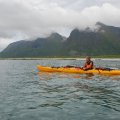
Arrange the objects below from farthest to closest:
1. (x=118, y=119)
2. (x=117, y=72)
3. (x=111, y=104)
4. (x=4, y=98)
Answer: (x=117, y=72) < (x=4, y=98) < (x=111, y=104) < (x=118, y=119)

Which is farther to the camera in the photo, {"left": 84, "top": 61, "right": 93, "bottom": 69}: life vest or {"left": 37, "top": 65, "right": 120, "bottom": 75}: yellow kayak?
{"left": 84, "top": 61, "right": 93, "bottom": 69}: life vest

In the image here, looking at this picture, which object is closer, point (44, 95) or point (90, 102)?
point (90, 102)

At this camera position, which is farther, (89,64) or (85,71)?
(85,71)

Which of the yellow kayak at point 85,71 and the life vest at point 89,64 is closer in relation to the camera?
the yellow kayak at point 85,71

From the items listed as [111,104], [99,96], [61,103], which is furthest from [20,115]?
[99,96]

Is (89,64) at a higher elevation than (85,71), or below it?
higher

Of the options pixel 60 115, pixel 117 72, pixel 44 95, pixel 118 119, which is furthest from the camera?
pixel 117 72

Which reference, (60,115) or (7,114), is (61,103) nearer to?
(60,115)

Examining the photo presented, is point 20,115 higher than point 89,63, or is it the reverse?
point 89,63

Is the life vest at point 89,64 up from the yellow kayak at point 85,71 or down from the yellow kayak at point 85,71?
up

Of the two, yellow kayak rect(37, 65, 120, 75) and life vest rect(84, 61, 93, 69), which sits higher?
life vest rect(84, 61, 93, 69)

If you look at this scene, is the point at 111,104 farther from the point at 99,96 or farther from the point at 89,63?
the point at 89,63

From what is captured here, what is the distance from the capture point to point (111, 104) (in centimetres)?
1531

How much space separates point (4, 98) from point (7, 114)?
13.8 feet
